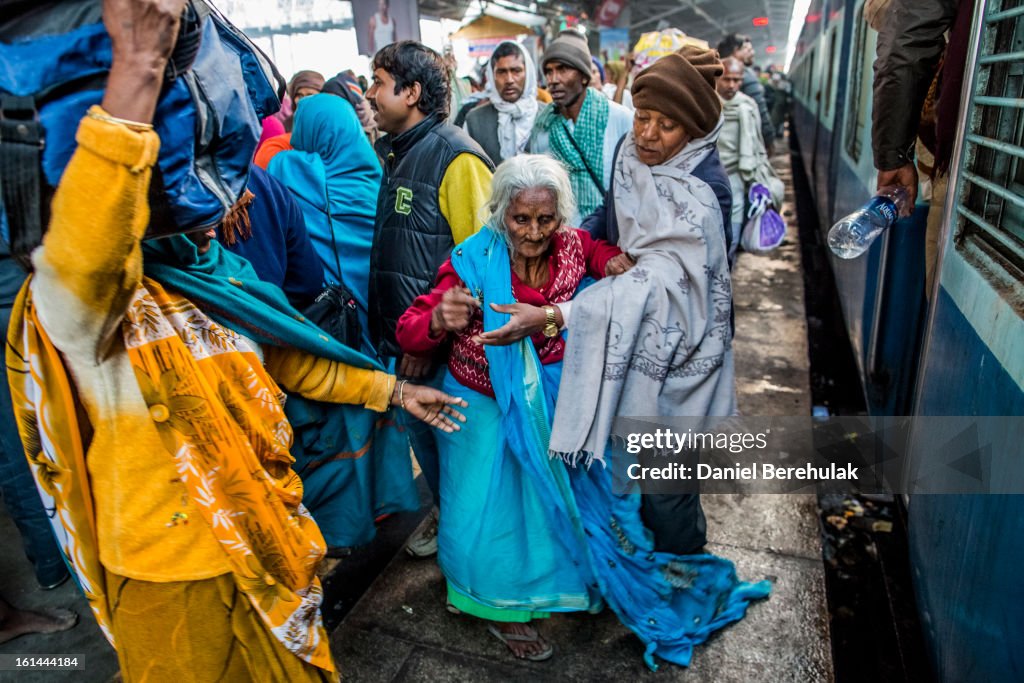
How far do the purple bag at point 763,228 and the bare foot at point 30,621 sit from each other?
2.98 metres

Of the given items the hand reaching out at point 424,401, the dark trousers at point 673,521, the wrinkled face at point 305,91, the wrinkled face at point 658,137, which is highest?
the wrinkled face at point 305,91

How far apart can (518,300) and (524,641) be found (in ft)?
3.65

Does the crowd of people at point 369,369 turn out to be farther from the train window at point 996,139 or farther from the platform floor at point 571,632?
the train window at point 996,139

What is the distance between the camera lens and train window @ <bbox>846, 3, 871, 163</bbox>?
447 cm

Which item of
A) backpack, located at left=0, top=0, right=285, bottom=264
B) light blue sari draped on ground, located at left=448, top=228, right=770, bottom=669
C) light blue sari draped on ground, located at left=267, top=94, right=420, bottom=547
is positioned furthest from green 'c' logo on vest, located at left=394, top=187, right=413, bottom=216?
backpack, located at left=0, top=0, right=285, bottom=264

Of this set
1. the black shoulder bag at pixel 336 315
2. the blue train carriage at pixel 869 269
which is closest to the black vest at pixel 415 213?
the black shoulder bag at pixel 336 315

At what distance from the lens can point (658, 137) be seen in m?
2.17

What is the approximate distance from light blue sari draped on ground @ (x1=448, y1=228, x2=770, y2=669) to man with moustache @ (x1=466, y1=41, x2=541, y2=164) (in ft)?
7.09

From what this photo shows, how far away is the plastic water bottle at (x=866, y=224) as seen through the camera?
2355mm

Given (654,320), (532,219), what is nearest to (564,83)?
(532,219)

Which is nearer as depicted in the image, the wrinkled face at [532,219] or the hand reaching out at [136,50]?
the hand reaching out at [136,50]

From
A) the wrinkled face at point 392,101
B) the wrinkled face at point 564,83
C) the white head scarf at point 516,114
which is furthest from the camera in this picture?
the white head scarf at point 516,114

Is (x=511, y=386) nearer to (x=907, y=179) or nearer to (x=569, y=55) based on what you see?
(x=907, y=179)

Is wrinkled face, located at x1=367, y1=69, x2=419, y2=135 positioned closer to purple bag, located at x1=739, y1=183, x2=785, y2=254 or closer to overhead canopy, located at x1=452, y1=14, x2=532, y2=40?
purple bag, located at x1=739, y1=183, x2=785, y2=254
